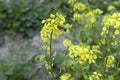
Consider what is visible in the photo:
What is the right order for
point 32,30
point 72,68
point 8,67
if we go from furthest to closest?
point 32,30 → point 8,67 → point 72,68

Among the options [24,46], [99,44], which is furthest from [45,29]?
[24,46]

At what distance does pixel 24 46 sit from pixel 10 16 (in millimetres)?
584

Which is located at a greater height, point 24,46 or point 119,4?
point 119,4

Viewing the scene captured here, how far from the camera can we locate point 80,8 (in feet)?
10.8

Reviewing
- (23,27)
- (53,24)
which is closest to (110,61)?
(53,24)

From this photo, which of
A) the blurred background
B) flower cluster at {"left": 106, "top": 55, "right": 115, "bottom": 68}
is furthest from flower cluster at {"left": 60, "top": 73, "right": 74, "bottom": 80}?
the blurred background

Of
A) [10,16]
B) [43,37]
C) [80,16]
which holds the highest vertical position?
[10,16]

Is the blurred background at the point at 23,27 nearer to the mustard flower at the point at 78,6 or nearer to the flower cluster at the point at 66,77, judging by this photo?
the mustard flower at the point at 78,6

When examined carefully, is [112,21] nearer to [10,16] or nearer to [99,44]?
[99,44]

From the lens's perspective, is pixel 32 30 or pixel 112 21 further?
pixel 32 30

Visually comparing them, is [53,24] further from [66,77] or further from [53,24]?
[66,77]

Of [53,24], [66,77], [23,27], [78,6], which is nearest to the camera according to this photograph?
[53,24]

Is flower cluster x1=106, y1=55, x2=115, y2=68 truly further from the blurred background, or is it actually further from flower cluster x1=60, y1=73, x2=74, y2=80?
the blurred background

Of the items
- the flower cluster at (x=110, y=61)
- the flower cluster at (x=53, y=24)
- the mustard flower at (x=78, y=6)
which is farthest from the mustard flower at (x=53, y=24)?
the mustard flower at (x=78, y=6)
